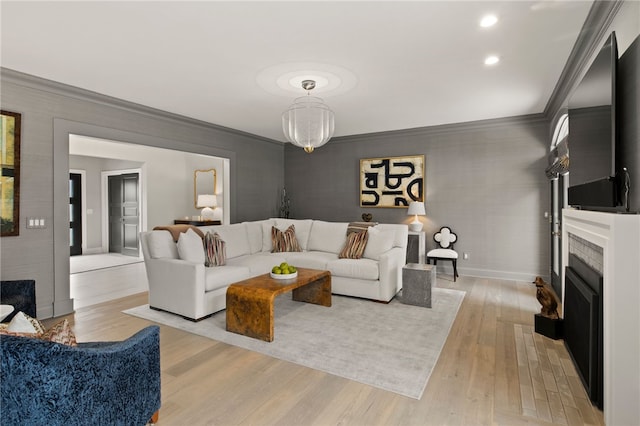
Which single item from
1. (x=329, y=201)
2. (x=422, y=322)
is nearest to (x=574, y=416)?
(x=422, y=322)

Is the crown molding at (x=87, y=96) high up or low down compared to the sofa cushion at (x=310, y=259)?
up

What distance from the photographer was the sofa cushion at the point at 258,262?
14.1 ft

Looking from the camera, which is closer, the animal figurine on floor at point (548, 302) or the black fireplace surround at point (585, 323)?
the black fireplace surround at point (585, 323)

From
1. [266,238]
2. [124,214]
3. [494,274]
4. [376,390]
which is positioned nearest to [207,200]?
[124,214]

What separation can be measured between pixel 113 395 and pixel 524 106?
5335 millimetres

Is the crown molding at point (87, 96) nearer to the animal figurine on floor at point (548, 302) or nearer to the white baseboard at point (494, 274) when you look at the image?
the white baseboard at point (494, 274)

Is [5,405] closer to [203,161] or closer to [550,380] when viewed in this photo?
[550,380]

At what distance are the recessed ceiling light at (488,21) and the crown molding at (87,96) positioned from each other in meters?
4.05

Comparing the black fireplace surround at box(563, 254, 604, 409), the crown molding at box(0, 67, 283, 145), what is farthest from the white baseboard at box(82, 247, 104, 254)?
the black fireplace surround at box(563, 254, 604, 409)

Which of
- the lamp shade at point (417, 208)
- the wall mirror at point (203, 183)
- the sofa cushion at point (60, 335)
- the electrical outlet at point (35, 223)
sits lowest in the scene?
the sofa cushion at point (60, 335)

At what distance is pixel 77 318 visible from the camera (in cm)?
369

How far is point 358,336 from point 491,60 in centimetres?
280

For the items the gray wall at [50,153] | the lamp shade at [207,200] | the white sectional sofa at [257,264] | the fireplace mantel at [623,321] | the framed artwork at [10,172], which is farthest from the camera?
the lamp shade at [207,200]

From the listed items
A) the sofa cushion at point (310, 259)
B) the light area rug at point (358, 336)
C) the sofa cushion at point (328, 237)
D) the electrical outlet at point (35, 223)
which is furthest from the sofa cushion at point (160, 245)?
the sofa cushion at point (328, 237)
